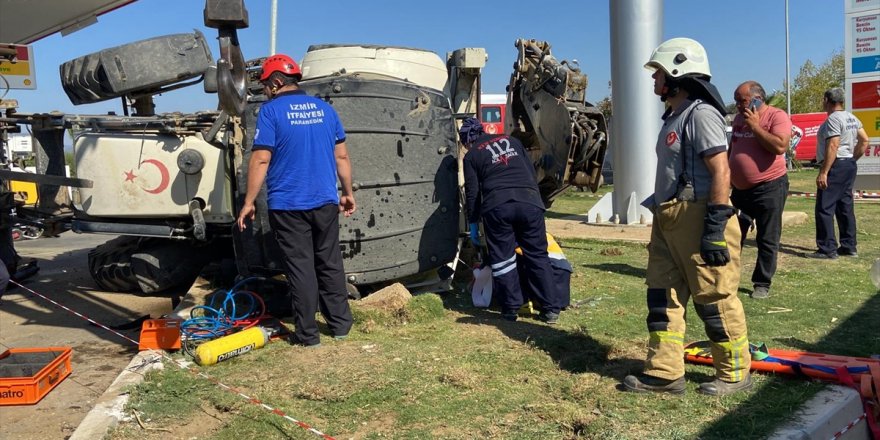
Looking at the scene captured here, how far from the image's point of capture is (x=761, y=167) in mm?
5910

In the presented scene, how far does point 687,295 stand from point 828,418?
88 cm

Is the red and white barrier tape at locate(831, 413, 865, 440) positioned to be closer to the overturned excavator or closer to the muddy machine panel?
the overturned excavator

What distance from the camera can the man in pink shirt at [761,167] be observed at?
19.0 ft

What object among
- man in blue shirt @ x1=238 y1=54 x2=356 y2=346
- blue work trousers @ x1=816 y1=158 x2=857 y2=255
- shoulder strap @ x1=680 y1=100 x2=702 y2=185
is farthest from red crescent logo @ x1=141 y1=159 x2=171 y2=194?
blue work trousers @ x1=816 y1=158 x2=857 y2=255

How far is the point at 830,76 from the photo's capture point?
4550 centimetres

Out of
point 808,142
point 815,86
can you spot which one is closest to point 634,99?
point 808,142

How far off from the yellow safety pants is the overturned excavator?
248 cm

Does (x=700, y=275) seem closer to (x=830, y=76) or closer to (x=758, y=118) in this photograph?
(x=758, y=118)

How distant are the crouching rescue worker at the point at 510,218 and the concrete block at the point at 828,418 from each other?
6.77ft

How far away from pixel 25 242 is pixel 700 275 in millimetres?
13111

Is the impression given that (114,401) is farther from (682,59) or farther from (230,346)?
(682,59)

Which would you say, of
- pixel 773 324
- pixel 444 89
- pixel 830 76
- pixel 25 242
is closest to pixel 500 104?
pixel 25 242

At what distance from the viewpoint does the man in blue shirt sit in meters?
4.68

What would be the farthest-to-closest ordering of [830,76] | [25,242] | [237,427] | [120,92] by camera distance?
[830,76], [25,242], [120,92], [237,427]
